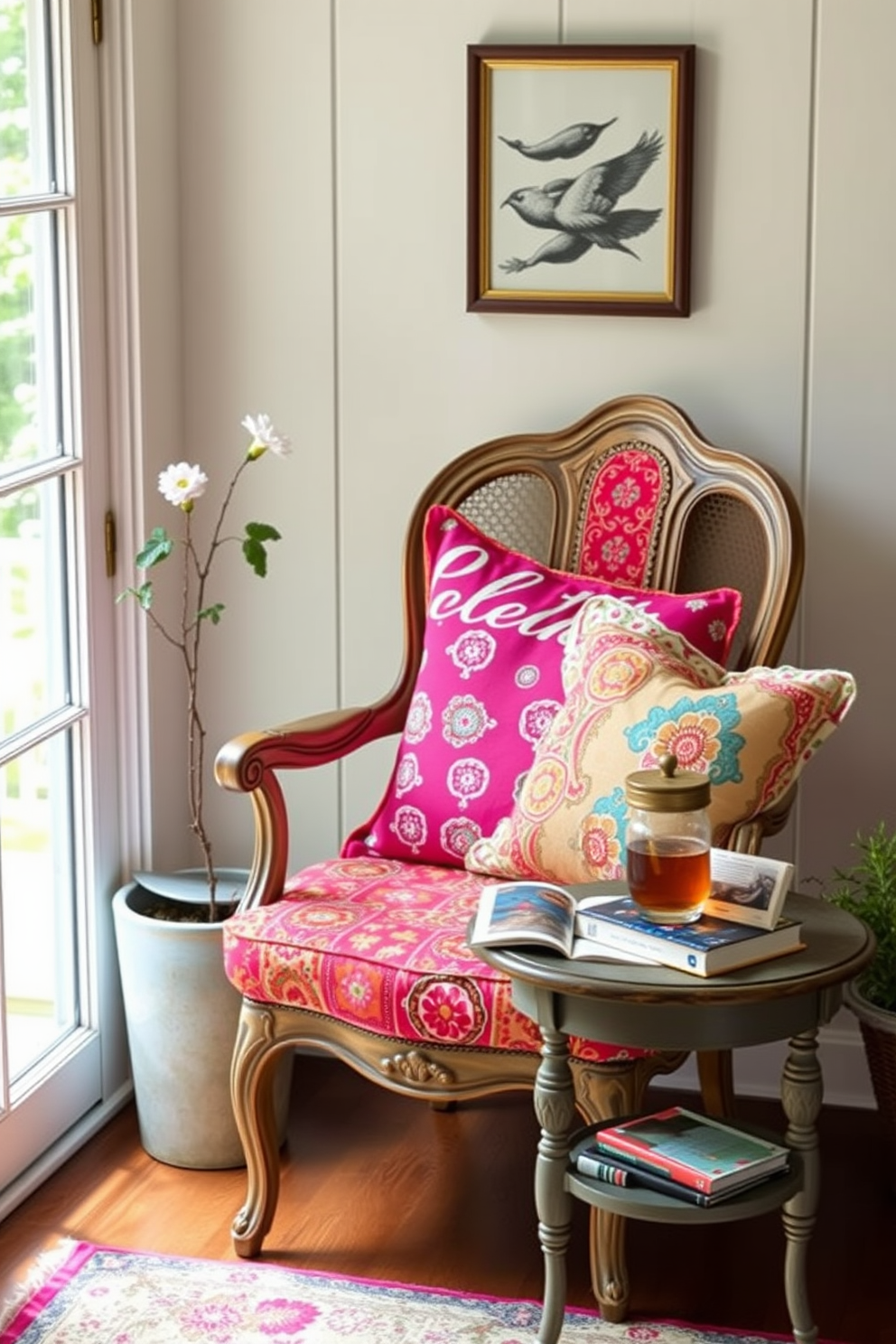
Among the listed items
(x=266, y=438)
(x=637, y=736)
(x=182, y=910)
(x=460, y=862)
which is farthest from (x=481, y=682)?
(x=182, y=910)

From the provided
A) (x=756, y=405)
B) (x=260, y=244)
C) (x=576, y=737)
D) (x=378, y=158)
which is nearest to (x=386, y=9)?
(x=378, y=158)

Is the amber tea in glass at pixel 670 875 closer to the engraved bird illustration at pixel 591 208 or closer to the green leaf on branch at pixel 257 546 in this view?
the green leaf on branch at pixel 257 546

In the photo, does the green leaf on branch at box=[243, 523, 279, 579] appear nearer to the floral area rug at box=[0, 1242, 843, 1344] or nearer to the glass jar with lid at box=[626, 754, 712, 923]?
the glass jar with lid at box=[626, 754, 712, 923]

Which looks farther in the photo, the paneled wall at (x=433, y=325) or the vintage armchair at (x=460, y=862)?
the paneled wall at (x=433, y=325)

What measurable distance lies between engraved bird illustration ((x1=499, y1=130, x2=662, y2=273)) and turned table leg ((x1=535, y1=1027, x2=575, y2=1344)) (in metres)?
1.44

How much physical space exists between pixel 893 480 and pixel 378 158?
1032mm

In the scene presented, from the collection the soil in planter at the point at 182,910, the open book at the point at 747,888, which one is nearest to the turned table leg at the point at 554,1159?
the open book at the point at 747,888

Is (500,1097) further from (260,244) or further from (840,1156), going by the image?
(260,244)

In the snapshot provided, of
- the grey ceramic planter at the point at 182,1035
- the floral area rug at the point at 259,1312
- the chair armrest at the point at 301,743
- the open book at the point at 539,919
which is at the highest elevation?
the chair armrest at the point at 301,743

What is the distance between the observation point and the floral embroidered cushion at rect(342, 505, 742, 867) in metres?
2.97

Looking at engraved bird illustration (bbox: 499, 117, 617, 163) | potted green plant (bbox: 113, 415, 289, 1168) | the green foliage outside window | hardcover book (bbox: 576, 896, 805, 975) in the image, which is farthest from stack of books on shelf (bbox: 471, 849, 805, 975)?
engraved bird illustration (bbox: 499, 117, 617, 163)

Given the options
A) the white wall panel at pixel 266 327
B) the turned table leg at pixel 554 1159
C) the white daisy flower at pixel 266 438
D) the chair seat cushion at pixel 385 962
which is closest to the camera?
the turned table leg at pixel 554 1159

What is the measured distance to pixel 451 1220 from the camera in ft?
9.73

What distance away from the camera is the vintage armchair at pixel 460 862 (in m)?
2.63
